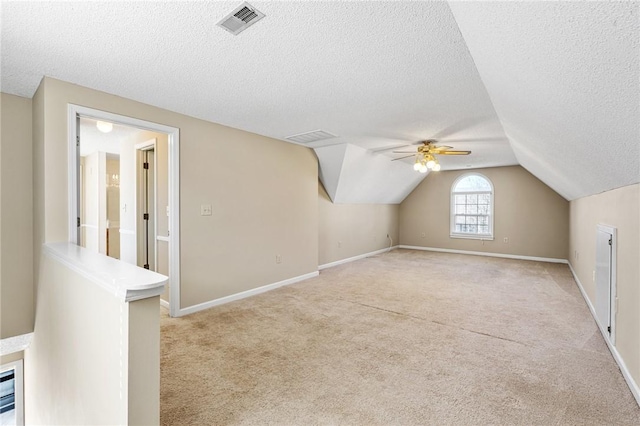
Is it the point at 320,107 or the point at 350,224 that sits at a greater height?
the point at 320,107

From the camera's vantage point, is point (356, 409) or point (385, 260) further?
point (385, 260)

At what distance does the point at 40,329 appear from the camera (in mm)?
2486

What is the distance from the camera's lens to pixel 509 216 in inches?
273

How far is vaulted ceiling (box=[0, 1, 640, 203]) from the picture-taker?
3.95 ft

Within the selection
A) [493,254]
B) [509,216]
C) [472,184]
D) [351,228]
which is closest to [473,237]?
[493,254]

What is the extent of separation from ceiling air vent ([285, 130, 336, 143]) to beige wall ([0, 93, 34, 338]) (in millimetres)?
2780

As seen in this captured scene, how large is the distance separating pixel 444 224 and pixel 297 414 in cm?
697

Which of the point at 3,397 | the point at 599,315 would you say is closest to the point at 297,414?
the point at 599,315

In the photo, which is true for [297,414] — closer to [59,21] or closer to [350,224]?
[59,21]

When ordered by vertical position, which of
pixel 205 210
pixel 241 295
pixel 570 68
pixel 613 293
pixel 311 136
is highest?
pixel 311 136

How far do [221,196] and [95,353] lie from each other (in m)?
2.41

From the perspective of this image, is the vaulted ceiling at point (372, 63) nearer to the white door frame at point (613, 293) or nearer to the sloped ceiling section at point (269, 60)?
the sloped ceiling section at point (269, 60)

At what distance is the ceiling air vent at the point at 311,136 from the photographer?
4.00m

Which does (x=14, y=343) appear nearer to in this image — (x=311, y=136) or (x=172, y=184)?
(x=172, y=184)
